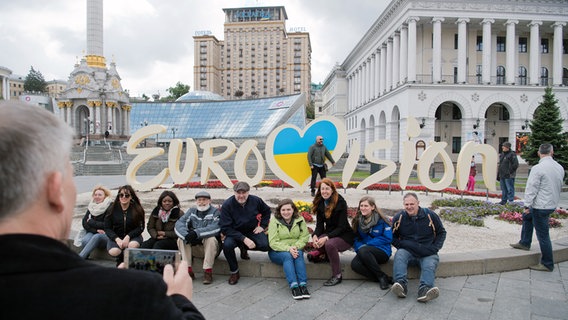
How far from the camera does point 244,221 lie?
20.7 ft

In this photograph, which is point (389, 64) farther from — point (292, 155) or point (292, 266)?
point (292, 266)

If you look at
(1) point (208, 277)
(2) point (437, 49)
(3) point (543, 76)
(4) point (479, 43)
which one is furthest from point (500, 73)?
(1) point (208, 277)

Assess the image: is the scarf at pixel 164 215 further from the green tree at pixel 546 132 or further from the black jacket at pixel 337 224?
the green tree at pixel 546 132

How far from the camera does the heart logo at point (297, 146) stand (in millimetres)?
13695

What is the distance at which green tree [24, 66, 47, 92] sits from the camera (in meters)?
104

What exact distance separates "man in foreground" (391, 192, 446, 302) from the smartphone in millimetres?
3854

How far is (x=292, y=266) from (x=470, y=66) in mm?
44258

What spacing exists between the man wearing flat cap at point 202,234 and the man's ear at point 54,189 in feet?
15.7

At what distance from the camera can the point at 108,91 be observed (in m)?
49.1

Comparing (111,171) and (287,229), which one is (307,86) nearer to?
(111,171)

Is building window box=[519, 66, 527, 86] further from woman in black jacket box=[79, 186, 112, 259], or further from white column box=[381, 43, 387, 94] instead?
woman in black jacket box=[79, 186, 112, 259]

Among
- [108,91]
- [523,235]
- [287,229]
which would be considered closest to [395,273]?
[287,229]

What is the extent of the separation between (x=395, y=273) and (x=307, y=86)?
142954 mm

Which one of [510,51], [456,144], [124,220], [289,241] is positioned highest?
[510,51]
